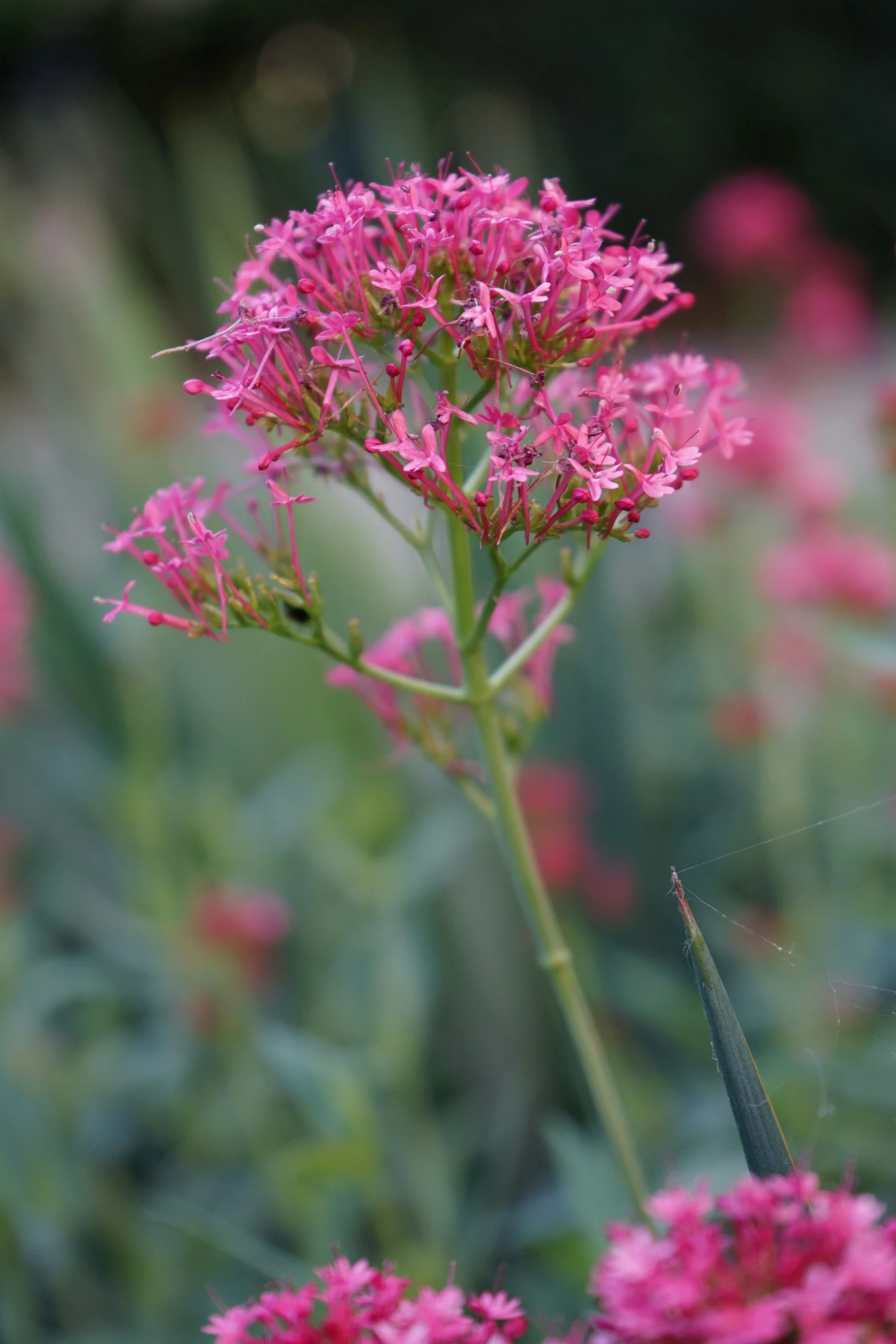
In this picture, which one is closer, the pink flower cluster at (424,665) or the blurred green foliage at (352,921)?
the pink flower cluster at (424,665)

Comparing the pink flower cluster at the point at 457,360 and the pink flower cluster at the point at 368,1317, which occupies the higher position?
the pink flower cluster at the point at 457,360

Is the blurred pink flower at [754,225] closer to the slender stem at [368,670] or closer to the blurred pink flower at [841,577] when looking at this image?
the blurred pink flower at [841,577]

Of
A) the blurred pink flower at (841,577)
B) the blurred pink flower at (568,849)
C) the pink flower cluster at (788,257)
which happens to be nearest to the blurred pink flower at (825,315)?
the pink flower cluster at (788,257)

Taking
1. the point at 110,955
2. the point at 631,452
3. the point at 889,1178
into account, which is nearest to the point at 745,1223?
the point at 631,452

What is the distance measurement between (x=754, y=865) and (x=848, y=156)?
626cm

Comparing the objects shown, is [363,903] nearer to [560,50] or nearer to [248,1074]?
[248,1074]

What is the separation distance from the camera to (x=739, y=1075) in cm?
43

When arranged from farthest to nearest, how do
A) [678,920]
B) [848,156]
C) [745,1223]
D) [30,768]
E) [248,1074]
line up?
[848,156] < [30,768] < [678,920] < [248,1074] < [745,1223]

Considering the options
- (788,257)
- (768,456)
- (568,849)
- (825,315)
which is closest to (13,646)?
(568,849)

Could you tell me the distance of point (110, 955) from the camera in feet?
4.42

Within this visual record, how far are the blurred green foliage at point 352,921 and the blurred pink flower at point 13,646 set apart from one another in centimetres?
5

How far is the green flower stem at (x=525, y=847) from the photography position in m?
0.54

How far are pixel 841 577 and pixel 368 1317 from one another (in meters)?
0.87

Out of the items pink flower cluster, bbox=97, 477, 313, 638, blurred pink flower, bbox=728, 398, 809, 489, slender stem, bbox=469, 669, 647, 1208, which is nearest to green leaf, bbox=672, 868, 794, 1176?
slender stem, bbox=469, 669, 647, 1208
